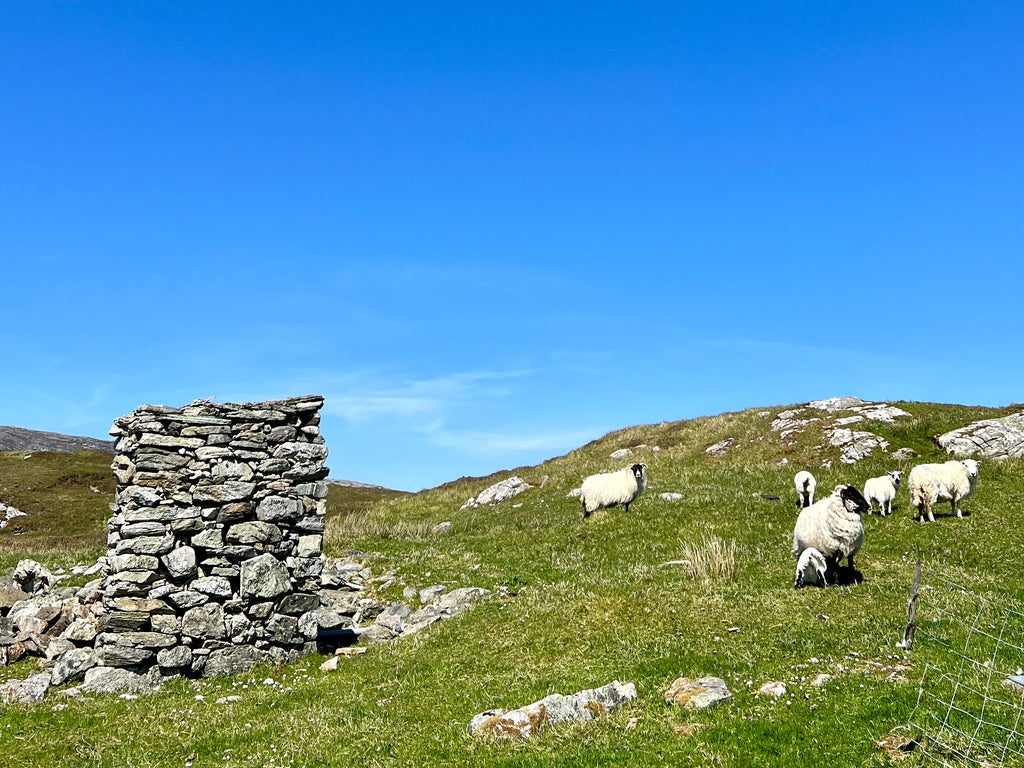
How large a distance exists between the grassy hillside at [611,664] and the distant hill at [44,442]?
102913 millimetres

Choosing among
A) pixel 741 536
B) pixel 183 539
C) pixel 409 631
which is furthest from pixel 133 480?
pixel 741 536

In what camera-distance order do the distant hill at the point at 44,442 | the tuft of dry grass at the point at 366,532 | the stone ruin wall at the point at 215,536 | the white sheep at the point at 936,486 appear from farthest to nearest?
the distant hill at the point at 44,442 → the tuft of dry grass at the point at 366,532 → the white sheep at the point at 936,486 → the stone ruin wall at the point at 215,536

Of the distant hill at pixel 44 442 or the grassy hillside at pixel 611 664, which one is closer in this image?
the grassy hillside at pixel 611 664

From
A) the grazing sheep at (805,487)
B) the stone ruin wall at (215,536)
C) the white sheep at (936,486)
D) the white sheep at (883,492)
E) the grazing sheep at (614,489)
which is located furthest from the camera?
the grazing sheep at (614,489)

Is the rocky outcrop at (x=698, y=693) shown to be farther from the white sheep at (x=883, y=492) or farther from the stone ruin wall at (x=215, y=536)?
the white sheep at (x=883, y=492)

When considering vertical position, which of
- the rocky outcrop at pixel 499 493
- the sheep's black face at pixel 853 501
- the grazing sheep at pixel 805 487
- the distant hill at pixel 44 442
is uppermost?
the distant hill at pixel 44 442

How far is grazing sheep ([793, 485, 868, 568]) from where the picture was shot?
1695cm

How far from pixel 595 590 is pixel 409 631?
192 inches

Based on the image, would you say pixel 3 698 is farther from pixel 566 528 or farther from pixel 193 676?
pixel 566 528

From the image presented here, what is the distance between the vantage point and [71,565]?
28.1m

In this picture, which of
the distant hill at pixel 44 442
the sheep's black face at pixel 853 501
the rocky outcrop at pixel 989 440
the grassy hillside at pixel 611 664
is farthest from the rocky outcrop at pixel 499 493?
the distant hill at pixel 44 442

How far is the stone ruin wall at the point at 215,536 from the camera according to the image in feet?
56.6

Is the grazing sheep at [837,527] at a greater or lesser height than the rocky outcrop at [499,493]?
lesser

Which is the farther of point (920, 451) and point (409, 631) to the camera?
point (920, 451)
